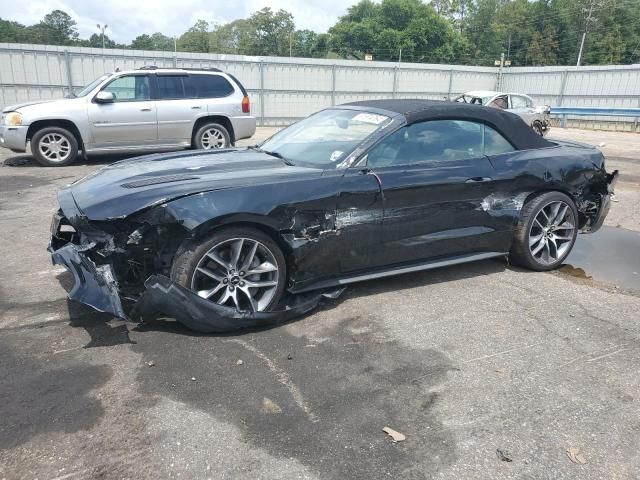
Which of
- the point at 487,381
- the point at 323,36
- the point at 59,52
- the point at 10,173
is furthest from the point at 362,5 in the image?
the point at 487,381

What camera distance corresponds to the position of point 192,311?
3475 mm

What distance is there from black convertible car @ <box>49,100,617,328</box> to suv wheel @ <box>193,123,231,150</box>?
630cm

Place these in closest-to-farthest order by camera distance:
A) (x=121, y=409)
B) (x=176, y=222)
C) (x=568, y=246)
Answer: (x=121, y=409) < (x=176, y=222) < (x=568, y=246)

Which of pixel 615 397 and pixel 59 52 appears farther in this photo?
pixel 59 52

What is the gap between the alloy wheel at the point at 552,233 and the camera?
16.5 ft

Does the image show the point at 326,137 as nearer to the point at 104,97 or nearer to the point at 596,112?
the point at 104,97

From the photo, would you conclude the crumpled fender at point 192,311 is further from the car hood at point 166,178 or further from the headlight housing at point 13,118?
the headlight housing at point 13,118

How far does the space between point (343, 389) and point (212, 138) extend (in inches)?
357

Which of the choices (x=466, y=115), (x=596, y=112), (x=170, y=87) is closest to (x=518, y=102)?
(x=596, y=112)

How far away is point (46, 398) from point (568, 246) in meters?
4.61

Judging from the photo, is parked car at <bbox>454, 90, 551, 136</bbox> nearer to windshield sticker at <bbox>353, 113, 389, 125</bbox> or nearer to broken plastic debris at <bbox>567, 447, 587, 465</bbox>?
windshield sticker at <bbox>353, 113, 389, 125</bbox>

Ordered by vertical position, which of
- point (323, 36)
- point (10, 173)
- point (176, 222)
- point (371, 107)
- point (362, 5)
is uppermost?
point (362, 5)

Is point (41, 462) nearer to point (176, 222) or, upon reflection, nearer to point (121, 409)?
point (121, 409)

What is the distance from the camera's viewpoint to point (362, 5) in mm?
97188
